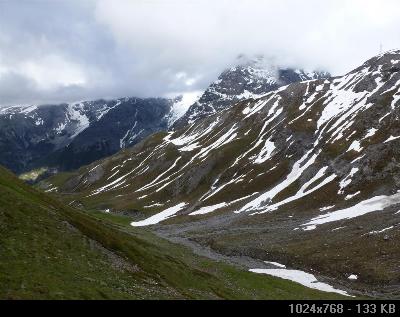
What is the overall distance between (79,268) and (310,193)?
93.6 m

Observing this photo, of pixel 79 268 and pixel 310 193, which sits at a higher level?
pixel 79 268

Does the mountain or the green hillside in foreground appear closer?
the green hillside in foreground

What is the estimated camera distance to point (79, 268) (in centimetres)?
4078

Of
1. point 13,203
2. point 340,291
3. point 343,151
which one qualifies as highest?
point 13,203

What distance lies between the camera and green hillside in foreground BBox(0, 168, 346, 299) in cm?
3478

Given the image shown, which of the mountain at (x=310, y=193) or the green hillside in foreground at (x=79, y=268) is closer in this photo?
the green hillside in foreground at (x=79, y=268)

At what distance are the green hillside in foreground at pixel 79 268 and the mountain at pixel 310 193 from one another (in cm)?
1630

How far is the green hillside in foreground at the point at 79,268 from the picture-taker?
1369 inches

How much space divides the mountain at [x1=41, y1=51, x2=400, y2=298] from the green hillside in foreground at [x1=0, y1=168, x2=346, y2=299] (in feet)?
53.5

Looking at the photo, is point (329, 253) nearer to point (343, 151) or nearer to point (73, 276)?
point (73, 276)
